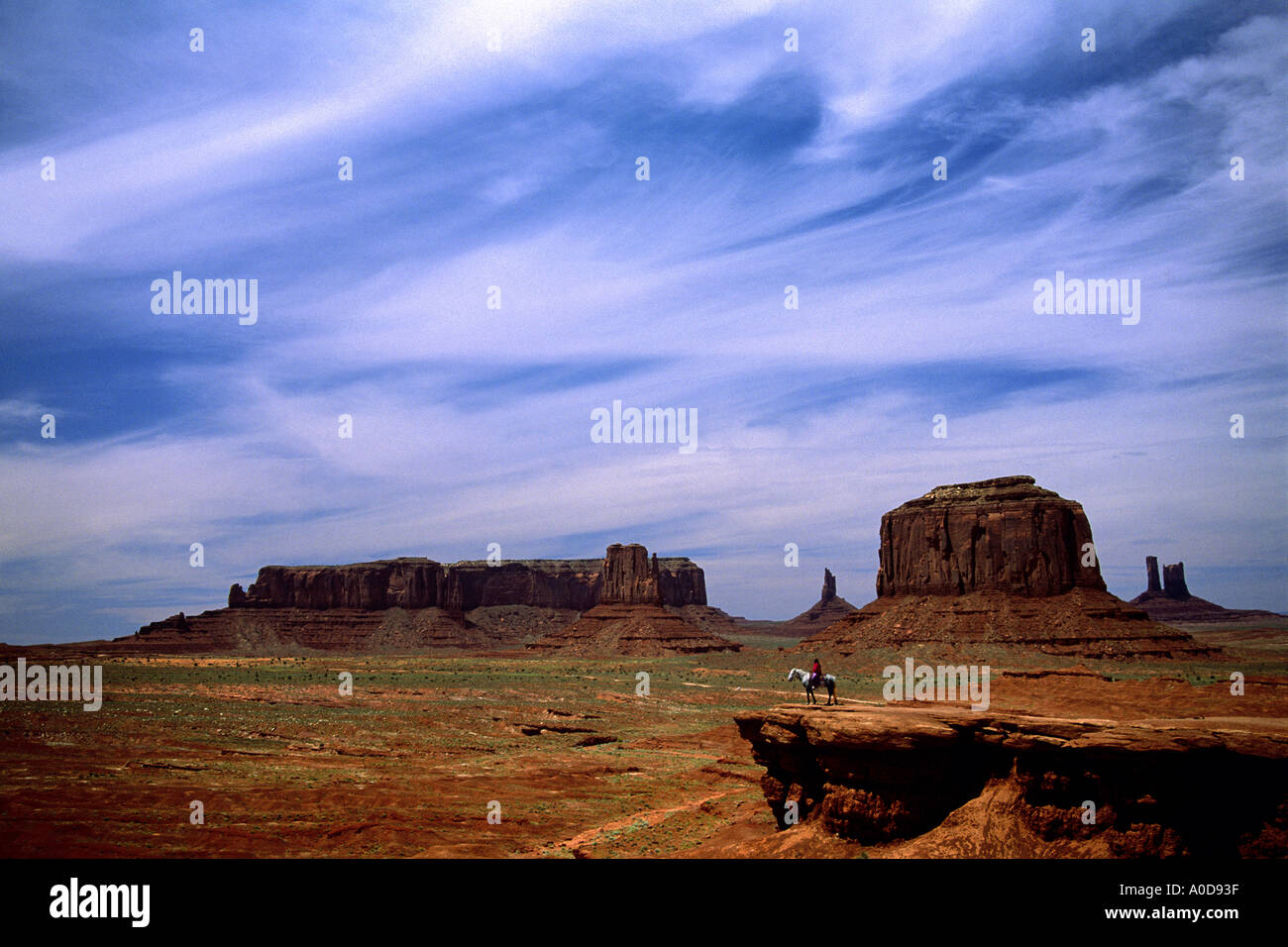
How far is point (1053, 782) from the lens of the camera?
11.4 m

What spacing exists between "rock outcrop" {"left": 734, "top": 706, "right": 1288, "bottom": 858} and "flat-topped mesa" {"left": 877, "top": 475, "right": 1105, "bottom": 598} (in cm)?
8279

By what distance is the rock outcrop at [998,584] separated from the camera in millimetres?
78188

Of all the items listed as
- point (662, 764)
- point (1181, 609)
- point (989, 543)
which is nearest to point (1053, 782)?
point (662, 764)

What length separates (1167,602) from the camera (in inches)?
7692

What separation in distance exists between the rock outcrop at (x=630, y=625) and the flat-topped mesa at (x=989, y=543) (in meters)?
30.6

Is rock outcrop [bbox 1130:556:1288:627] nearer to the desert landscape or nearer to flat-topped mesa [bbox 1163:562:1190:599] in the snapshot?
flat-topped mesa [bbox 1163:562:1190:599]

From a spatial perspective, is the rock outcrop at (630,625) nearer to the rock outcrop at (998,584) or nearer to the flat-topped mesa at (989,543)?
the rock outcrop at (998,584)

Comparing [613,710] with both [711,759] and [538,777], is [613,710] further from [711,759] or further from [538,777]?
[538,777]

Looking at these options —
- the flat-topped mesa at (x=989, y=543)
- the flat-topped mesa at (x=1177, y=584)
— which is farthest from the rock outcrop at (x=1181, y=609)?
the flat-topped mesa at (x=989, y=543)

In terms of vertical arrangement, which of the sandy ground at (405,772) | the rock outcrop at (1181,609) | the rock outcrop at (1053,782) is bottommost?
the rock outcrop at (1181,609)

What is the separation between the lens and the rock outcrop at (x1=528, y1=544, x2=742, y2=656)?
11525 cm

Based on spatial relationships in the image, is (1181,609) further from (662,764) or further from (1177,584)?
(662,764)

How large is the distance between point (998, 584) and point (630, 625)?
53362mm
